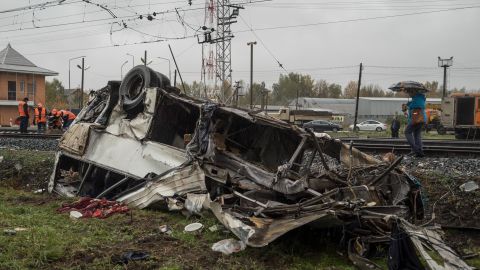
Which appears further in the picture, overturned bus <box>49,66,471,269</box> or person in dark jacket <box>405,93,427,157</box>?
person in dark jacket <box>405,93,427,157</box>

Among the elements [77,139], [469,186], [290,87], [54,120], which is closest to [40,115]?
[54,120]

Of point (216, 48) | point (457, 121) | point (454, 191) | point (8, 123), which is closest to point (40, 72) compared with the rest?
point (8, 123)

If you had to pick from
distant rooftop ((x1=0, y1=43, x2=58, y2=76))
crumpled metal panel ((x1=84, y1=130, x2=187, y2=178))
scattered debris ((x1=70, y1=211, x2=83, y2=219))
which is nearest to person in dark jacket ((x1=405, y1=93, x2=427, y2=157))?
crumpled metal panel ((x1=84, y1=130, x2=187, y2=178))

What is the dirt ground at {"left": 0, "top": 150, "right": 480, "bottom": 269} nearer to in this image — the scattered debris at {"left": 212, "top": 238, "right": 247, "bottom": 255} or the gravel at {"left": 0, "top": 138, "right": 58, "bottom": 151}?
the scattered debris at {"left": 212, "top": 238, "right": 247, "bottom": 255}

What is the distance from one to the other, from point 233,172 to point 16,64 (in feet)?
154

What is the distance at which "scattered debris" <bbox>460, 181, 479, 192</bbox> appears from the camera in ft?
22.4

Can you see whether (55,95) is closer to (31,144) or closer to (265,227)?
(31,144)

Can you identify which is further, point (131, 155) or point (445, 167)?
point (445, 167)

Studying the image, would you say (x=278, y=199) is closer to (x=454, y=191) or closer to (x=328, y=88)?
(x=454, y=191)

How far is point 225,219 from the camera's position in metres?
5.07

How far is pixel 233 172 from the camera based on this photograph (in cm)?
597

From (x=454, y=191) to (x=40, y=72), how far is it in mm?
44798

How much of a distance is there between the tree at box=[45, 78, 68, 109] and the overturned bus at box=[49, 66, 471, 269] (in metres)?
54.9

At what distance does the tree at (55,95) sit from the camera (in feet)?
201
